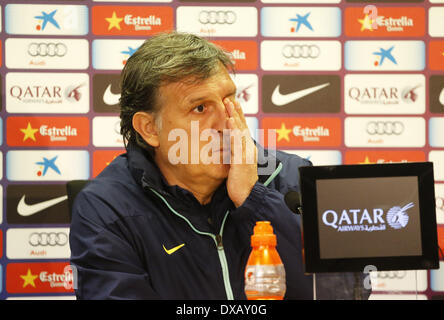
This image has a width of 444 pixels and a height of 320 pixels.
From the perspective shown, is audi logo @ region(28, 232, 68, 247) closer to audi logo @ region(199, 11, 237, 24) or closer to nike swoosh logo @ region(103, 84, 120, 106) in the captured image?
nike swoosh logo @ region(103, 84, 120, 106)

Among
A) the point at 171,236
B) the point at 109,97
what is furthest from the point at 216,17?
the point at 171,236

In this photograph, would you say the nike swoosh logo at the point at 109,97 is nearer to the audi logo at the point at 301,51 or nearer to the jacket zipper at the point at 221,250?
the audi logo at the point at 301,51

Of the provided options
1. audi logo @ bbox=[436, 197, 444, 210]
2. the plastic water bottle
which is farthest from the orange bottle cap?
audi logo @ bbox=[436, 197, 444, 210]

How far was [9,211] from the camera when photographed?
3.10 meters

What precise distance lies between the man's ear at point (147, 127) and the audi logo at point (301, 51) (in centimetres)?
158

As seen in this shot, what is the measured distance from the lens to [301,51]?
3166 millimetres

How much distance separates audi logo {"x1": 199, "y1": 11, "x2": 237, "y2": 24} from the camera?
315cm

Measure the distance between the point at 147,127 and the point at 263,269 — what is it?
0.82m

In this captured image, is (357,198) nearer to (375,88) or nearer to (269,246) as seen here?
(269,246)

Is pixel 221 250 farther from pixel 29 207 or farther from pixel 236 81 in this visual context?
pixel 29 207

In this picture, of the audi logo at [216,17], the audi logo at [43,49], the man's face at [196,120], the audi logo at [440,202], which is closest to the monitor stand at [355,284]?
the man's face at [196,120]

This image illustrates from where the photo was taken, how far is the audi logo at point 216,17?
3152 millimetres
